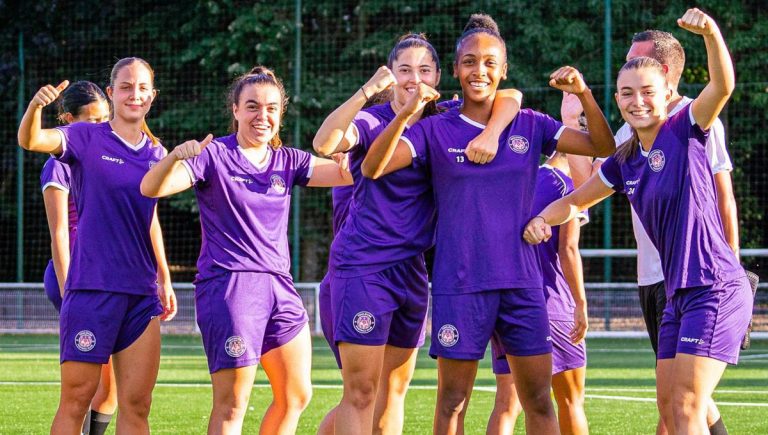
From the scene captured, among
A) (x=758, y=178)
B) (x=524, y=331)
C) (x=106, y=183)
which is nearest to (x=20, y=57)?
(x=758, y=178)

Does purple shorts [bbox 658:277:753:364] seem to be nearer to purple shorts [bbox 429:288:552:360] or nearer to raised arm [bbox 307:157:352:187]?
purple shorts [bbox 429:288:552:360]

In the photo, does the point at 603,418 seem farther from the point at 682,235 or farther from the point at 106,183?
the point at 106,183

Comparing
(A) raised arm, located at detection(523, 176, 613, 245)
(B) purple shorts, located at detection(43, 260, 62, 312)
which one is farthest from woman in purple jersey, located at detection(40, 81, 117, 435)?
(A) raised arm, located at detection(523, 176, 613, 245)

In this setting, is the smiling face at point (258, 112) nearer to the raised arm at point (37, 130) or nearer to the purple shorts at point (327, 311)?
the purple shorts at point (327, 311)

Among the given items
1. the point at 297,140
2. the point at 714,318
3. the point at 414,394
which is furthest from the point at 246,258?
the point at 297,140

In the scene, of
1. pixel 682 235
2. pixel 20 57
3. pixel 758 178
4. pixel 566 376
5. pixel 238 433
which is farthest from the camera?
pixel 20 57

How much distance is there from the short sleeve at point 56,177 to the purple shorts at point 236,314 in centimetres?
140

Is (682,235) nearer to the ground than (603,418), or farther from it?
farther from it

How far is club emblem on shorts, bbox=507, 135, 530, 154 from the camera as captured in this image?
522cm

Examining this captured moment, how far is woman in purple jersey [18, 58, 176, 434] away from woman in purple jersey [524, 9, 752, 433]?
1946 mm

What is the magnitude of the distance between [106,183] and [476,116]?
1824mm

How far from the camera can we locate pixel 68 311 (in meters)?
5.76

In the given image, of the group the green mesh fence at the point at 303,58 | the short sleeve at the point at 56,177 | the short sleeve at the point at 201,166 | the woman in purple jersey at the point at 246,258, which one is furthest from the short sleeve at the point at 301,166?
the green mesh fence at the point at 303,58

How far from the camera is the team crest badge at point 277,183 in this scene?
5.76 metres
